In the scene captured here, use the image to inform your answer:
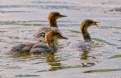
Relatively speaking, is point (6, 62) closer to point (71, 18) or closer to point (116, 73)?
point (116, 73)

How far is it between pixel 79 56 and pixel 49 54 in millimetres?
923

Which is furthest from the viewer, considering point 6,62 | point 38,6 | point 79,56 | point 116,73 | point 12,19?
point 38,6

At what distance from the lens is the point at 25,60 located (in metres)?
14.2

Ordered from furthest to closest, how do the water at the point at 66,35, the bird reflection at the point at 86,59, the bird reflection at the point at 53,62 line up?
1. the bird reflection at the point at 86,59
2. the bird reflection at the point at 53,62
3. the water at the point at 66,35

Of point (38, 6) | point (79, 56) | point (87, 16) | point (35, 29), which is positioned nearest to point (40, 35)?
point (35, 29)

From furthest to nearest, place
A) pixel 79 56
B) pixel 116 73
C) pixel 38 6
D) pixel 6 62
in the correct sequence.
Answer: pixel 38 6 < pixel 79 56 < pixel 6 62 < pixel 116 73

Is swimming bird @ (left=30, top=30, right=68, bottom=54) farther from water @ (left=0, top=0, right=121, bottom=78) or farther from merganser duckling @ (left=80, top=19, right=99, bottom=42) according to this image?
merganser duckling @ (left=80, top=19, right=99, bottom=42)

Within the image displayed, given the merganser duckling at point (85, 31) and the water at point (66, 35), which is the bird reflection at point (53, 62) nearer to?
the water at point (66, 35)

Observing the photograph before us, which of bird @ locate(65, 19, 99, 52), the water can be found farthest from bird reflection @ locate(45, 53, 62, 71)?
bird @ locate(65, 19, 99, 52)

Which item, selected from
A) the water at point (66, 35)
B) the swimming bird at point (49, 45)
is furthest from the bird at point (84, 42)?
the swimming bird at point (49, 45)

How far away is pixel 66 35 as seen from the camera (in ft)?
60.8

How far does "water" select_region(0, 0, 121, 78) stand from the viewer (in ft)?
42.6

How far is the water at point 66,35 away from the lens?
1299 cm

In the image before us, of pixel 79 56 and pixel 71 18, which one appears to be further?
pixel 71 18
